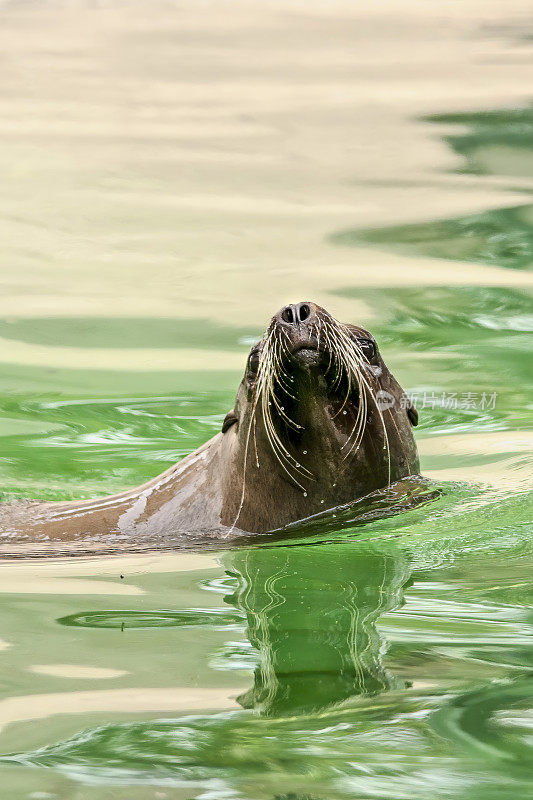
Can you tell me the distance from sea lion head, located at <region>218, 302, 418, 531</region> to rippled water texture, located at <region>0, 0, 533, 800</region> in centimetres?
26

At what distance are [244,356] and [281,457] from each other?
16.1ft

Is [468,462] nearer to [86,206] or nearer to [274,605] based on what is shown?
[274,605]

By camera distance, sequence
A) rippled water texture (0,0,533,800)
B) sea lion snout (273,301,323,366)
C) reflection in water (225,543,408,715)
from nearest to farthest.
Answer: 1. rippled water texture (0,0,533,800)
2. reflection in water (225,543,408,715)
3. sea lion snout (273,301,323,366)

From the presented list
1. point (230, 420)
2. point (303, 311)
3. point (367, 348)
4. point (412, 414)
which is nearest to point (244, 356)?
point (412, 414)

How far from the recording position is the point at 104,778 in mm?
2902

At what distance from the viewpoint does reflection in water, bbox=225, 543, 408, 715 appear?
3.39m

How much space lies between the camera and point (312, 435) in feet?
19.3

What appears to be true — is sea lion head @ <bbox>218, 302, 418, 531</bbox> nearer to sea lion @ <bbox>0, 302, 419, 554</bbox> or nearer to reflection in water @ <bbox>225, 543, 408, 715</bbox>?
sea lion @ <bbox>0, 302, 419, 554</bbox>

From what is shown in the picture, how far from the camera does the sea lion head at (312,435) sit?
574 centimetres

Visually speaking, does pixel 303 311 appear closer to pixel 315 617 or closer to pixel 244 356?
pixel 315 617

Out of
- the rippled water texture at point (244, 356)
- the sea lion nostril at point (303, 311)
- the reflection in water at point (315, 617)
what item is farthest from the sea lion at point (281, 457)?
the reflection in water at point (315, 617)

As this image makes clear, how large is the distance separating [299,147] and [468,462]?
7.41 m

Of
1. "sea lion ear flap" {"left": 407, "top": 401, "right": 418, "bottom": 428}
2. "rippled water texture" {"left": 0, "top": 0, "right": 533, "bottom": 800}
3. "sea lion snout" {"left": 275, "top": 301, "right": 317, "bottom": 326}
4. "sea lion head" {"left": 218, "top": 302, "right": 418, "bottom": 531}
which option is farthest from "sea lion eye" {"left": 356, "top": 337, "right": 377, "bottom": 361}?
"rippled water texture" {"left": 0, "top": 0, "right": 533, "bottom": 800}

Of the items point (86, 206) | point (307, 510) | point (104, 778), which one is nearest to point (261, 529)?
point (307, 510)
